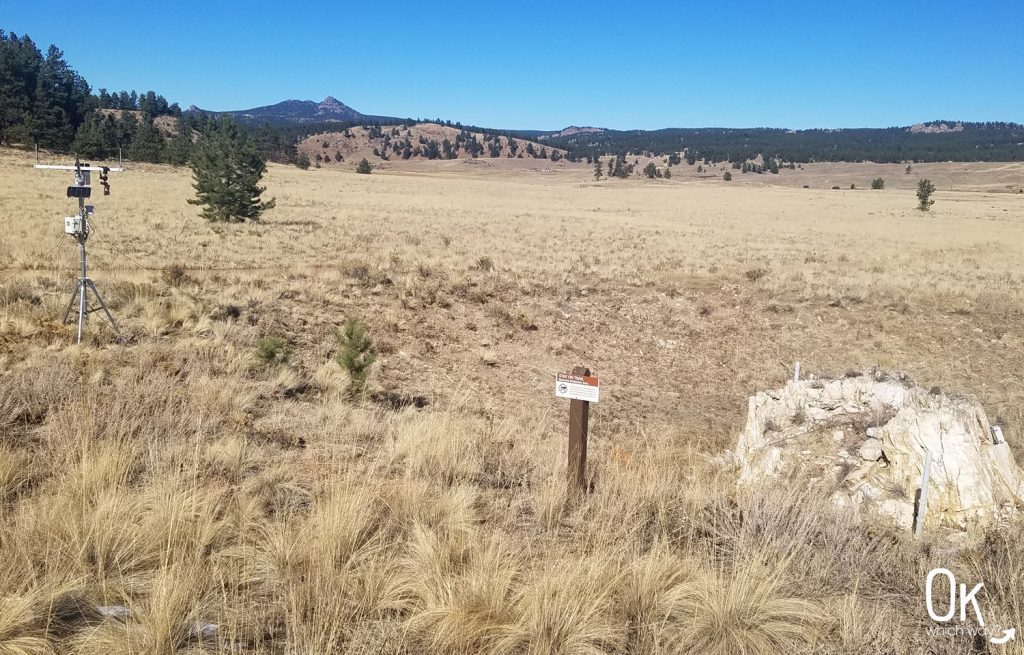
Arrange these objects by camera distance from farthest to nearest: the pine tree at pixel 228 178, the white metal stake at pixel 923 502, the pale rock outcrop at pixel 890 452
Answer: the pine tree at pixel 228 178 → the pale rock outcrop at pixel 890 452 → the white metal stake at pixel 923 502

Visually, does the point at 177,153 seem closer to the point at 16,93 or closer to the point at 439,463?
the point at 16,93

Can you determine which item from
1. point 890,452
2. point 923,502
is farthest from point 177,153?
point 923,502

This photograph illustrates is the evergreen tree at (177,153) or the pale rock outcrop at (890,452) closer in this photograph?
the pale rock outcrop at (890,452)

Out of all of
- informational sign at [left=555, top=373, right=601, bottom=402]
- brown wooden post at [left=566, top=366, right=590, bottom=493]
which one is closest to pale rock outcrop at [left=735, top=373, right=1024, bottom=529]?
brown wooden post at [left=566, top=366, right=590, bottom=493]

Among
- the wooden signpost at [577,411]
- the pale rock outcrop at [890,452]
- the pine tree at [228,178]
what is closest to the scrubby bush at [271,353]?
the wooden signpost at [577,411]

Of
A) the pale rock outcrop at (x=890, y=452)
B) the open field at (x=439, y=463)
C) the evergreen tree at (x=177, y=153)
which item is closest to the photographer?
the open field at (x=439, y=463)

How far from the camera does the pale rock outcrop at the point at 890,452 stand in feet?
15.7

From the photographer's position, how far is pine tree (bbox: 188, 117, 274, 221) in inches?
1020

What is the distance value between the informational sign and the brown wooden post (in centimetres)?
6

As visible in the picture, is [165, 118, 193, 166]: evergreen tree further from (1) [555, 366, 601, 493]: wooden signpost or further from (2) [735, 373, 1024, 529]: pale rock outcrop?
(1) [555, 366, 601, 493]: wooden signpost

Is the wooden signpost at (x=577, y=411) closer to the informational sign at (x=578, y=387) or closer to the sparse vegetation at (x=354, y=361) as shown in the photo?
the informational sign at (x=578, y=387)

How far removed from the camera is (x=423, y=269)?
17.6 meters

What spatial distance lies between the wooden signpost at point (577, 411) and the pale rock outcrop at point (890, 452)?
5.48 ft

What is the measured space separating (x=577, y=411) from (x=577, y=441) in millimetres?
243
